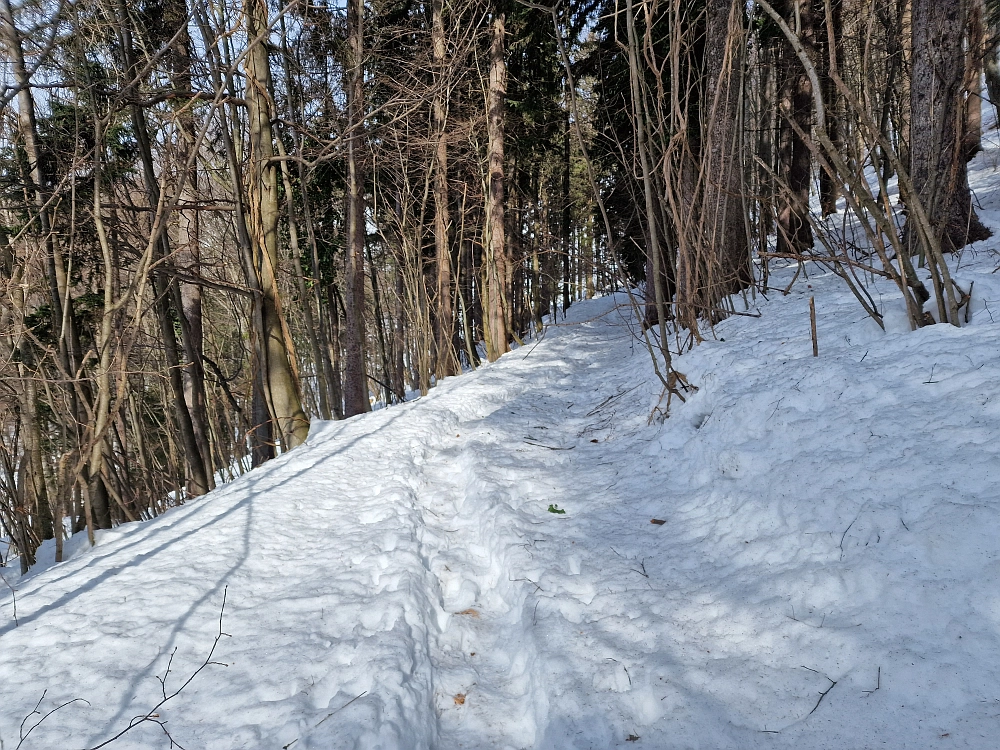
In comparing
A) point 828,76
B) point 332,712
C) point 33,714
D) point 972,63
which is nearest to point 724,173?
point 972,63

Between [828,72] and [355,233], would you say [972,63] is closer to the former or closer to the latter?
[828,72]

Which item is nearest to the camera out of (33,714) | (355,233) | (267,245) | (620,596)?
(33,714)

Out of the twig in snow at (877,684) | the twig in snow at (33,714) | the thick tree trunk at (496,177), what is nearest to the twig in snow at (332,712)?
the twig in snow at (33,714)

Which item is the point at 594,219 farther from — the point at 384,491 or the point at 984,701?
the point at 984,701

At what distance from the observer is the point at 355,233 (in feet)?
28.8

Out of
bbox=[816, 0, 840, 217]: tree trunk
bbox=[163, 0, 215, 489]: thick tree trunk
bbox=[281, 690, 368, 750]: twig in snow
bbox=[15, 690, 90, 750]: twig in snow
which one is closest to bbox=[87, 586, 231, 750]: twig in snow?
bbox=[15, 690, 90, 750]: twig in snow

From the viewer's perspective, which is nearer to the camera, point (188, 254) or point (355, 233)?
point (355, 233)

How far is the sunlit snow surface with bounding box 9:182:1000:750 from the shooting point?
169 centimetres

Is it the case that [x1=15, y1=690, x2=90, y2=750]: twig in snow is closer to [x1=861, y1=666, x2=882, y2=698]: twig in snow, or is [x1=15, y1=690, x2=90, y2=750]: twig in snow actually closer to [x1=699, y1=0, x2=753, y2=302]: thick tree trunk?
Result: [x1=861, y1=666, x2=882, y2=698]: twig in snow

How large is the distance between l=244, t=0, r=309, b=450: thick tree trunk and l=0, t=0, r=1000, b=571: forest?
0.03m

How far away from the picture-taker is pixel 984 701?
1.40 m

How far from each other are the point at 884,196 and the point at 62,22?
26.5 feet

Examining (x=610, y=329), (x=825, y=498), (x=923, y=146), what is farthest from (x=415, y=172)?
(x=825, y=498)

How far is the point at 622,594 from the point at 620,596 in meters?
0.02
